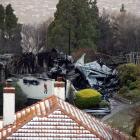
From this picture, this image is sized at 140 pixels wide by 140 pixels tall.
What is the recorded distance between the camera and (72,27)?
47469 millimetres

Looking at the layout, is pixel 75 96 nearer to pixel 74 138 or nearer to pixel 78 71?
pixel 78 71

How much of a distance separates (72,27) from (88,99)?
15308 millimetres

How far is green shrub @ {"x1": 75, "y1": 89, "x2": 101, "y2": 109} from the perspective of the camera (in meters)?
32.5

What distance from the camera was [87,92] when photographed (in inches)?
1321

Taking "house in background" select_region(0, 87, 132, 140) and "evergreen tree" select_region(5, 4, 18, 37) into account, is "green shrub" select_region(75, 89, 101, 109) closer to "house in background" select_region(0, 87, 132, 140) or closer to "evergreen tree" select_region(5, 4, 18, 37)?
"house in background" select_region(0, 87, 132, 140)

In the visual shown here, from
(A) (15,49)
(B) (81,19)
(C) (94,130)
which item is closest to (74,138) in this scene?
(C) (94,130)

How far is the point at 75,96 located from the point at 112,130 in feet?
60.7

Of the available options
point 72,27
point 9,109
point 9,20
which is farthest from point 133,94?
point 9,20

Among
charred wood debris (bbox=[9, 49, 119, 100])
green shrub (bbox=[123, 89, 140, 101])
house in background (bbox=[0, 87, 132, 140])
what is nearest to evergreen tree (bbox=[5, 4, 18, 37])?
charred wood debris (bbox=[9, 49, 119, 100])

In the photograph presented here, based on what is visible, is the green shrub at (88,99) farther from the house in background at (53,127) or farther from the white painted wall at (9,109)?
the house in background at (53,127)

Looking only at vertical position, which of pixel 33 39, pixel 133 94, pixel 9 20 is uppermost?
pixel 133 94

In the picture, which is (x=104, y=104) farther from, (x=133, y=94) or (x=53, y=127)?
(x=53, y=127)

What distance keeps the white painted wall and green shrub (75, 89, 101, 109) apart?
17597 mm

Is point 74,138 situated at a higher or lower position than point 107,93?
higher
